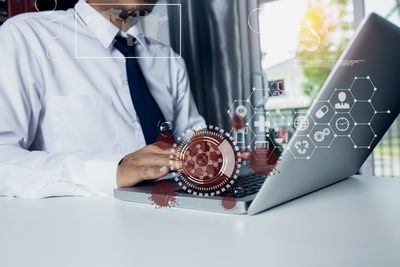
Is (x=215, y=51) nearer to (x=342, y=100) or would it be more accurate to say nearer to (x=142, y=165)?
(x=142, y=165)

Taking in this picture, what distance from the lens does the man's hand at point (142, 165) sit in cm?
52

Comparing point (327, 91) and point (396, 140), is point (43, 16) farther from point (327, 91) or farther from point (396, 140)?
point (396, 140)

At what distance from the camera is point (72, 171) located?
1.93 feet

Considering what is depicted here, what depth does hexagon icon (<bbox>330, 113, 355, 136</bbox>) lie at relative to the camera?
15.3 inches

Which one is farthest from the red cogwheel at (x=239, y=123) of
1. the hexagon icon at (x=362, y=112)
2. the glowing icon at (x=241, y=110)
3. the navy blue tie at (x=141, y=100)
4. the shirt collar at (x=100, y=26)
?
the hexagon icon at (x=362, y=112)

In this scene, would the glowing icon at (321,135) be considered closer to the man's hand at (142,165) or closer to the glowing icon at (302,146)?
the glowing icon at (302,146)

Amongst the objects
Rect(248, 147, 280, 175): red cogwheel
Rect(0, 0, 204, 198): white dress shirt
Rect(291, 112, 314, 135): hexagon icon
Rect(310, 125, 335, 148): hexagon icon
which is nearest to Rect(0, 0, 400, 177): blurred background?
Rect(0, 0, 204, 198): white dress shirt

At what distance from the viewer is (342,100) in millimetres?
372

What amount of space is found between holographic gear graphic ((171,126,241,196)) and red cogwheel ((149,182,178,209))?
21mm

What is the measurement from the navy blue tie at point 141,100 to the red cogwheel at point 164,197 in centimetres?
47

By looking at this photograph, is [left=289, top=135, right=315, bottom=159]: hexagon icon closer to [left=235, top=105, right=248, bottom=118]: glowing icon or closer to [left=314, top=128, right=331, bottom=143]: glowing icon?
[left=314, top=128, right=331, bottom=143]: glowing icon

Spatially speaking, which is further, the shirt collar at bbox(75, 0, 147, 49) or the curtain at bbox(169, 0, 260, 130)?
the curtain at bbox(169, 0, 260, 130)

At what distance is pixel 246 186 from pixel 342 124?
146 millimetres

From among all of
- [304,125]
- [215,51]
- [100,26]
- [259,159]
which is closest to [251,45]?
[215,51]
